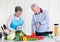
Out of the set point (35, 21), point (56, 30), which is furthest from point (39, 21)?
point (56, 30)

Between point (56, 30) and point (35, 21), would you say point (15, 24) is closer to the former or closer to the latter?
point (35, 21)

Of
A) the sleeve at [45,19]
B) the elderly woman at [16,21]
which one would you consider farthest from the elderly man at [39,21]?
the elderly woman at [16,21]

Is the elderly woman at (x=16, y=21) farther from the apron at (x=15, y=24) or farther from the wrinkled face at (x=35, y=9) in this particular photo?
the wrinkled face at (x=35, y=9)

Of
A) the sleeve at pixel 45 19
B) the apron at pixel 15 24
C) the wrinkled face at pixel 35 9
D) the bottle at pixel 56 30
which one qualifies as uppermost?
the wrinkled face at pixel 35 9

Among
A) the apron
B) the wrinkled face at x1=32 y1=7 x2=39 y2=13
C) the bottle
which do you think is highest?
the wrinkled face at x1=32 y1=7 x2=39 y2=13

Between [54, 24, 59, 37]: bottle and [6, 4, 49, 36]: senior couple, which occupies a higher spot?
[6, 4, 49, 36]: senior couple

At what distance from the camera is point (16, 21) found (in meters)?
1.41

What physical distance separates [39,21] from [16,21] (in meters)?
0.19

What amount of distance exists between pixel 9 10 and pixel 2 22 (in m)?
0.12

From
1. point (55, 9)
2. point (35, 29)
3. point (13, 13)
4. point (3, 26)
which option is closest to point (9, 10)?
point (13, 13)

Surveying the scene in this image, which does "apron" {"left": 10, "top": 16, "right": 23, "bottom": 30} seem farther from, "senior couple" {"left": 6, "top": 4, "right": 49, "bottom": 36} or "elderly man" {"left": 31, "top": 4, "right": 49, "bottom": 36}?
"elderly man" {"left": 31, "top": 4, "right": 49, "bottom": 36}

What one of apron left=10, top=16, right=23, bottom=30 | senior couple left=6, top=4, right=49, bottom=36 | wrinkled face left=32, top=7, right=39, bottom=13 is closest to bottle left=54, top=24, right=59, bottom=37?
senior couple left=6, top=4, right=49, bottom=36

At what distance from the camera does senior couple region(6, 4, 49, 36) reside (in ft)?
4.61

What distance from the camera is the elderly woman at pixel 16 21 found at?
1.40 meters
